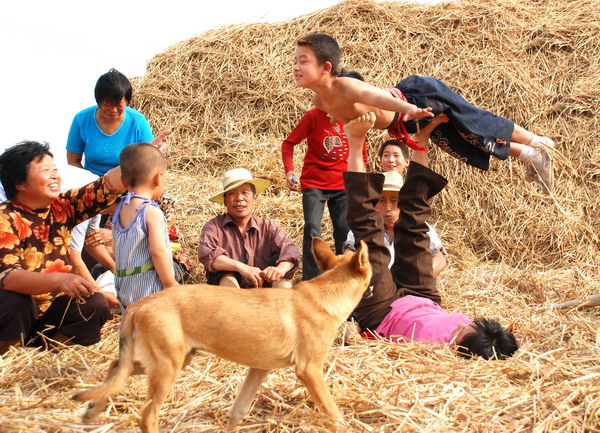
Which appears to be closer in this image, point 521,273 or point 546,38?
point 521,273

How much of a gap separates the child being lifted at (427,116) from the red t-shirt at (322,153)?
1.42m

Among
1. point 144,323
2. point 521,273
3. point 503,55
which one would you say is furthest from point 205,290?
point 503,55

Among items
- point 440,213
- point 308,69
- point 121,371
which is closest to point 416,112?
point 308,69

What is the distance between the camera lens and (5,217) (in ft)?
14.2

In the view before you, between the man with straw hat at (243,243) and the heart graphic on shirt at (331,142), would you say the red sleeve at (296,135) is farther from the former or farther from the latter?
the man with straw hat at (243,243)

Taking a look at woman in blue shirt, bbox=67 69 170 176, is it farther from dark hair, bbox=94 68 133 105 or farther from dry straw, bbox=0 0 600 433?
dry straw, bbox=0 0 600 433

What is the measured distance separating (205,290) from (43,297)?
6.99ft

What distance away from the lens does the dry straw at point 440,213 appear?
3324mm

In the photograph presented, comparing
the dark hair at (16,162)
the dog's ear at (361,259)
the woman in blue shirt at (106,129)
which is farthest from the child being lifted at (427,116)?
the dark hair at (16,162)

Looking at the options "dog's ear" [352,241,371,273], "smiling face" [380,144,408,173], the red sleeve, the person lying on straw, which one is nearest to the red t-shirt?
the red sleeve

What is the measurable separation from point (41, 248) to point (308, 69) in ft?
8.17

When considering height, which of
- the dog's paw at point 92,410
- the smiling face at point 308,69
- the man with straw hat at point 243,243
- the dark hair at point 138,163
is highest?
the smiling face at point 308,69

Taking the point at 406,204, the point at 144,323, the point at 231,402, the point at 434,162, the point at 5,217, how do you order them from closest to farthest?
the point at 144,323 → the point at 231,402 → the point at 5,217 → the point at 406,204 → the point at 434,162

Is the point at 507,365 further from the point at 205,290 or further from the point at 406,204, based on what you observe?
the point at 205,290
